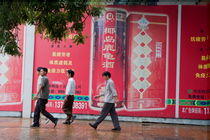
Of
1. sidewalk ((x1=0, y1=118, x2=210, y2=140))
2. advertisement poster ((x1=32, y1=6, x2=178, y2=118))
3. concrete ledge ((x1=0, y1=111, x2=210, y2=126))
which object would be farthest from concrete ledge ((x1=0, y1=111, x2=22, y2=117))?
advertisement poster ((x1=32, y1=6, x2=178, y2=118))

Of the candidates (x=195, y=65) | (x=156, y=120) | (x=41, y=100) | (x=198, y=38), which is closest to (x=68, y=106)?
(x=41, y=100)

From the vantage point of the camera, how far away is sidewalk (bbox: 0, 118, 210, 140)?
7410mm

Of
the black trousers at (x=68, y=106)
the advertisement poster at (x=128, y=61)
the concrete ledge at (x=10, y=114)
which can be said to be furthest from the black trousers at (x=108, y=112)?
the concrete ledge at (x=10, y=114)

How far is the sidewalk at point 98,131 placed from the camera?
741cm

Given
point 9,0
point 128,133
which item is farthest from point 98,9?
point 128,133

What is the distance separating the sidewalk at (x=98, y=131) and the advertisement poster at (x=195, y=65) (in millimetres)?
620

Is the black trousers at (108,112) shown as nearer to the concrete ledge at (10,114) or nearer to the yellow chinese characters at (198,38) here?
the concrete ledge at (10,114)

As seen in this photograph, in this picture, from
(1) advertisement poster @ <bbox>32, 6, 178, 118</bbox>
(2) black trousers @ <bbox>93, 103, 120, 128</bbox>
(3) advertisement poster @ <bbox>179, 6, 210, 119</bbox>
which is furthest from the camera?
(1) advertisement poster @ <bbox>32, 6, 178, 118</bbox>

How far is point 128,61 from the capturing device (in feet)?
33.3

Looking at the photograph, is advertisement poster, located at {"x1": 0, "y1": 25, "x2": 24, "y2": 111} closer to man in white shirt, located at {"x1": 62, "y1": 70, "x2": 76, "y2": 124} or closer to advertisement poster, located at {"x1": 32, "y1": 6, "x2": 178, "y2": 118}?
advertisement poster, located at {"x1": 32, "y1": 6, "x2": 178, "y2": 118}

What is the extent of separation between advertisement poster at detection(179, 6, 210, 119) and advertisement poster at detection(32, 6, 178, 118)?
1.03 ft

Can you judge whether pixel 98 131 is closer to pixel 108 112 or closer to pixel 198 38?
pixel 108 112

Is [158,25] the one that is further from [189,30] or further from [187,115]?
[187,115]

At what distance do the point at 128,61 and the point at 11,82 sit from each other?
3920 mm
